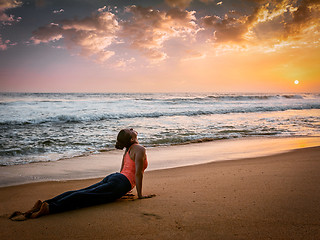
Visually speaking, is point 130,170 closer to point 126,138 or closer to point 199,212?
point 126,138

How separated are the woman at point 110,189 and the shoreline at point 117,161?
190cm

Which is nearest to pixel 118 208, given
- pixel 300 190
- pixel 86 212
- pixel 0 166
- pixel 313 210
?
pixel 86 212

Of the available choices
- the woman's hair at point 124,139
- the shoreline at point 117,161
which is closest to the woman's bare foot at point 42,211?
the woman's hair at point 124,139

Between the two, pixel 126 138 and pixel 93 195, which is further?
pixel 126 138

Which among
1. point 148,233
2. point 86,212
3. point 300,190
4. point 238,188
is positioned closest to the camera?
point 148,233

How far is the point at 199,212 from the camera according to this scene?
2.55 metres

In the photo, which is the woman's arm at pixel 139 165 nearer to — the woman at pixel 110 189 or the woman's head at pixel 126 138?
the woman at pixel 110 189

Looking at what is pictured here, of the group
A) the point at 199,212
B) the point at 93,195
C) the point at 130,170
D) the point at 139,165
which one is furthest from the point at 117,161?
the point at 199,212

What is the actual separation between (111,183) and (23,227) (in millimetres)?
1149

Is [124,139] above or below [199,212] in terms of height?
above

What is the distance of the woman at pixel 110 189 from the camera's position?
2.75 metres

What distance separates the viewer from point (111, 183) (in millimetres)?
3148

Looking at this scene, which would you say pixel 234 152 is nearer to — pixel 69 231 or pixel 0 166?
pixel 69 231

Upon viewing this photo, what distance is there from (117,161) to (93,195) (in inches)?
130
